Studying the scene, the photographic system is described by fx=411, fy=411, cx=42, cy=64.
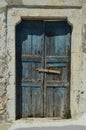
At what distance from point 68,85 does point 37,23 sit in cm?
151

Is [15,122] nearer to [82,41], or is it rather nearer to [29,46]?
[29,46]

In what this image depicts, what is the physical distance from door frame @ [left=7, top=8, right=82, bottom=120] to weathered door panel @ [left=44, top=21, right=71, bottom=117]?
0.18 metres

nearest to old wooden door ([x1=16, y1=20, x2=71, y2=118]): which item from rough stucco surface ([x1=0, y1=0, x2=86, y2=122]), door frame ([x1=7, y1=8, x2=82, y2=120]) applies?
door frame ([x1=7, y1=8, x2=82, y2=120])

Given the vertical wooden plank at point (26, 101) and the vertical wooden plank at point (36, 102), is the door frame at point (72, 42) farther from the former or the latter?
the vertical wooden plank at point (36, 102)

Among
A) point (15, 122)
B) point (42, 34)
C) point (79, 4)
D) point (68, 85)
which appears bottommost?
point (15, 122)

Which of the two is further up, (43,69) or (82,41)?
(82,41)

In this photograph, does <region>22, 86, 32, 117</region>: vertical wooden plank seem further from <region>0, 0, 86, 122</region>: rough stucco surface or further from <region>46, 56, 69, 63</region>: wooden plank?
<region>46, 56, 69, 63</region>: wooden plank

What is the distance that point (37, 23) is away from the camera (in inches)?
348

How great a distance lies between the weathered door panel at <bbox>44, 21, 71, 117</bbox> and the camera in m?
8.86

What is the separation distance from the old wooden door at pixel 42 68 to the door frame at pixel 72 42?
0.63ft

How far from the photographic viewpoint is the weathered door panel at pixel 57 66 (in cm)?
886

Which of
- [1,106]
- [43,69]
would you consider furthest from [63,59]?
[1,106]

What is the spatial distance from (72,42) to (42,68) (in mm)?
872

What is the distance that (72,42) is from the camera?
8.75 m
